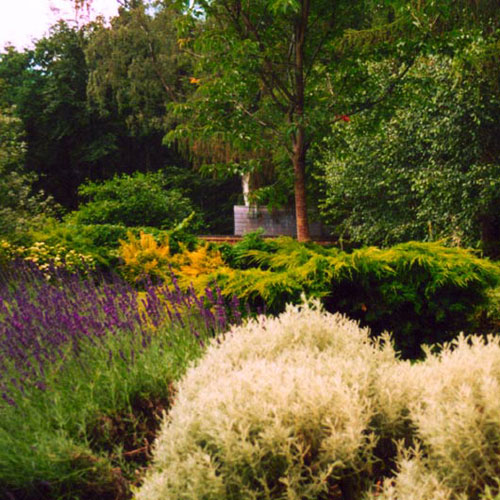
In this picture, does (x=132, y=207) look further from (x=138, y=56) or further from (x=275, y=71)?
(x=275, y=71)

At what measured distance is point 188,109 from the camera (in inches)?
344

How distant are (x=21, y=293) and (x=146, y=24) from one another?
17.9 metres

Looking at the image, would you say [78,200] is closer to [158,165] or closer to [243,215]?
[158,165]

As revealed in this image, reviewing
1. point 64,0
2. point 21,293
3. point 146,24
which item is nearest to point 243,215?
point 146,24

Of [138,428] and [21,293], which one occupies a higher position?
[21,293]

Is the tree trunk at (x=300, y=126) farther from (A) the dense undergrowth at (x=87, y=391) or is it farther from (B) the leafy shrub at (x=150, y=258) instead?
(A) the dense undergrowth at (x=87, y=391)

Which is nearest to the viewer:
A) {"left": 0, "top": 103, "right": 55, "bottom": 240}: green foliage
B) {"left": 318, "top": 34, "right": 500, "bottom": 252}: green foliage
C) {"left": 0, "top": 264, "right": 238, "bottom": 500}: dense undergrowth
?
{"left": 0, "top": 264, "right": 238, "bottom": 500}: dense undergrowth

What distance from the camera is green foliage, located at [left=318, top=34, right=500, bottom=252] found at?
34.6 feet

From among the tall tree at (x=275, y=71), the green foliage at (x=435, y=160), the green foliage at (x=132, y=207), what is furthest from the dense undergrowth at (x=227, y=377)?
the green foliage at (x=132, y=207)

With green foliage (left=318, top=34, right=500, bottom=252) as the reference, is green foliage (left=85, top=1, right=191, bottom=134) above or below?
above

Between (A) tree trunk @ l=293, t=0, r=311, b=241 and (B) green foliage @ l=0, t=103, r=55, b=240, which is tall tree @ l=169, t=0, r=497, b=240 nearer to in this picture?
(A) tree trunk @ l=293, t=0, r=311, b=241

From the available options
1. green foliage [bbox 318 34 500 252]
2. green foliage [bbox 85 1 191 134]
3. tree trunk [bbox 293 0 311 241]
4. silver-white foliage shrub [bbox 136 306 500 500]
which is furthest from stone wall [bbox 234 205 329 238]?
silver-white foliage shrub [bbox 136 306 500 500]

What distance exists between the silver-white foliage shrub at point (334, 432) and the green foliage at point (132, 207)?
1326cm

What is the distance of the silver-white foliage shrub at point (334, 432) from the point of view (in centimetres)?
182
